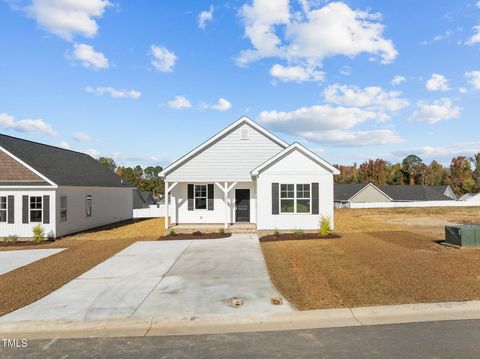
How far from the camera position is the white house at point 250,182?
63.5 feet

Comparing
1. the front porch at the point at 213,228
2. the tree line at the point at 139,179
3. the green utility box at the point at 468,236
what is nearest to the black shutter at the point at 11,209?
the front porch at the point at 213,228

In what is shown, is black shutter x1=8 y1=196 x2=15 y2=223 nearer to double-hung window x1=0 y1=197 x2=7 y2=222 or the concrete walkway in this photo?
double-hung window x1=0 y1=197 x2=7 y2=222

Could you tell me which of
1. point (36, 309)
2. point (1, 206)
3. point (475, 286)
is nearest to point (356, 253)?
point (475, 286)

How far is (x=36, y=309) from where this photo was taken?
7.79 meters

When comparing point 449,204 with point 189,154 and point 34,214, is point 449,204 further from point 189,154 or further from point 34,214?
point 34,214

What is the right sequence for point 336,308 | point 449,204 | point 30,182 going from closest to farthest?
point 336,308
point 30,182
point 449,204

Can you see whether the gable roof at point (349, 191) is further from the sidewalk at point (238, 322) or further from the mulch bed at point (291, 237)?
the sidewalk at point (238, 322)

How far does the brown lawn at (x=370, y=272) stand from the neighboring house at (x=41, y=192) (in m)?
11.8

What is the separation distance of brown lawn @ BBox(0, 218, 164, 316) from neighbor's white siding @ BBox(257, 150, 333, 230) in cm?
603

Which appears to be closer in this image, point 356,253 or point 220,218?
point 356,253

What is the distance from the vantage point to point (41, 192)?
19234 millimetres

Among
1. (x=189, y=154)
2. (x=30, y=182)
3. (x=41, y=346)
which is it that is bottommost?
(x=41, y=346)

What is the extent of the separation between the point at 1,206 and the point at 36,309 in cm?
1446

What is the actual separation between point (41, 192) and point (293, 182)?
43.6ft
